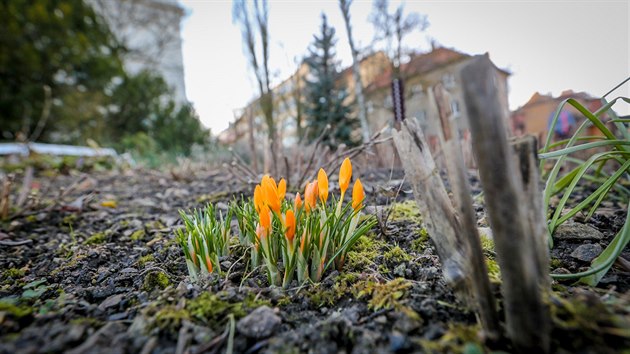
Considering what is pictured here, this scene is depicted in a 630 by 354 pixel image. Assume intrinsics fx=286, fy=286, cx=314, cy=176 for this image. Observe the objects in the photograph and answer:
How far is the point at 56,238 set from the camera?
1713mm

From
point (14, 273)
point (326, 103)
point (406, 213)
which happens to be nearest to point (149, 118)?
point (326, 103)

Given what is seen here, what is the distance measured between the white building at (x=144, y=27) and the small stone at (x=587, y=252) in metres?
17.5

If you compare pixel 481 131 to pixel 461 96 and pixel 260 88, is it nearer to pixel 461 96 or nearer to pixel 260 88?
pixel 461 96

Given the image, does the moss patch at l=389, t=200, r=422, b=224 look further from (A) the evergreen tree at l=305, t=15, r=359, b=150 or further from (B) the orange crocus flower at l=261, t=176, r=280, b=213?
(A) the evergreen tree at l=305, t=15, r=359, b=150

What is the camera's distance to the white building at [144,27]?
14.7 meters

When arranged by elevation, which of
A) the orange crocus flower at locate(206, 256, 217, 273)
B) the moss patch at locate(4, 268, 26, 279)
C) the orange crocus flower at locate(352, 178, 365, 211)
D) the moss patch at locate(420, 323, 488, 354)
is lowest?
the moss patch at locate(420, 323, 488, 354)

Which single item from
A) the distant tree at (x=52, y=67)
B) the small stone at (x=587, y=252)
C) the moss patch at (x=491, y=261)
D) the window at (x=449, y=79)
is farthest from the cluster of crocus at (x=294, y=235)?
the window at (x=449, y=79)

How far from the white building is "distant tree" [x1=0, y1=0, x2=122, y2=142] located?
308 centimetres

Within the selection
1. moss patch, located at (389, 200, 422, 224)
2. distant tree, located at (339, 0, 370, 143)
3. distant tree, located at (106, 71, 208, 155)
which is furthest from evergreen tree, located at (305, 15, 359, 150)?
moss patch, located at (389, 200, 422, 224)

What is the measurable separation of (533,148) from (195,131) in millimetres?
13366

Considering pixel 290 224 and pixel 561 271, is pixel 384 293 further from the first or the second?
pixel 561 271

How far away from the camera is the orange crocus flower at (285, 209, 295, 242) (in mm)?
879

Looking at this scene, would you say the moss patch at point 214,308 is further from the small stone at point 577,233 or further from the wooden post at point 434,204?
the small stone at point 577,233

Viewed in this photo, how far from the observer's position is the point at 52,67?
10219 mm
